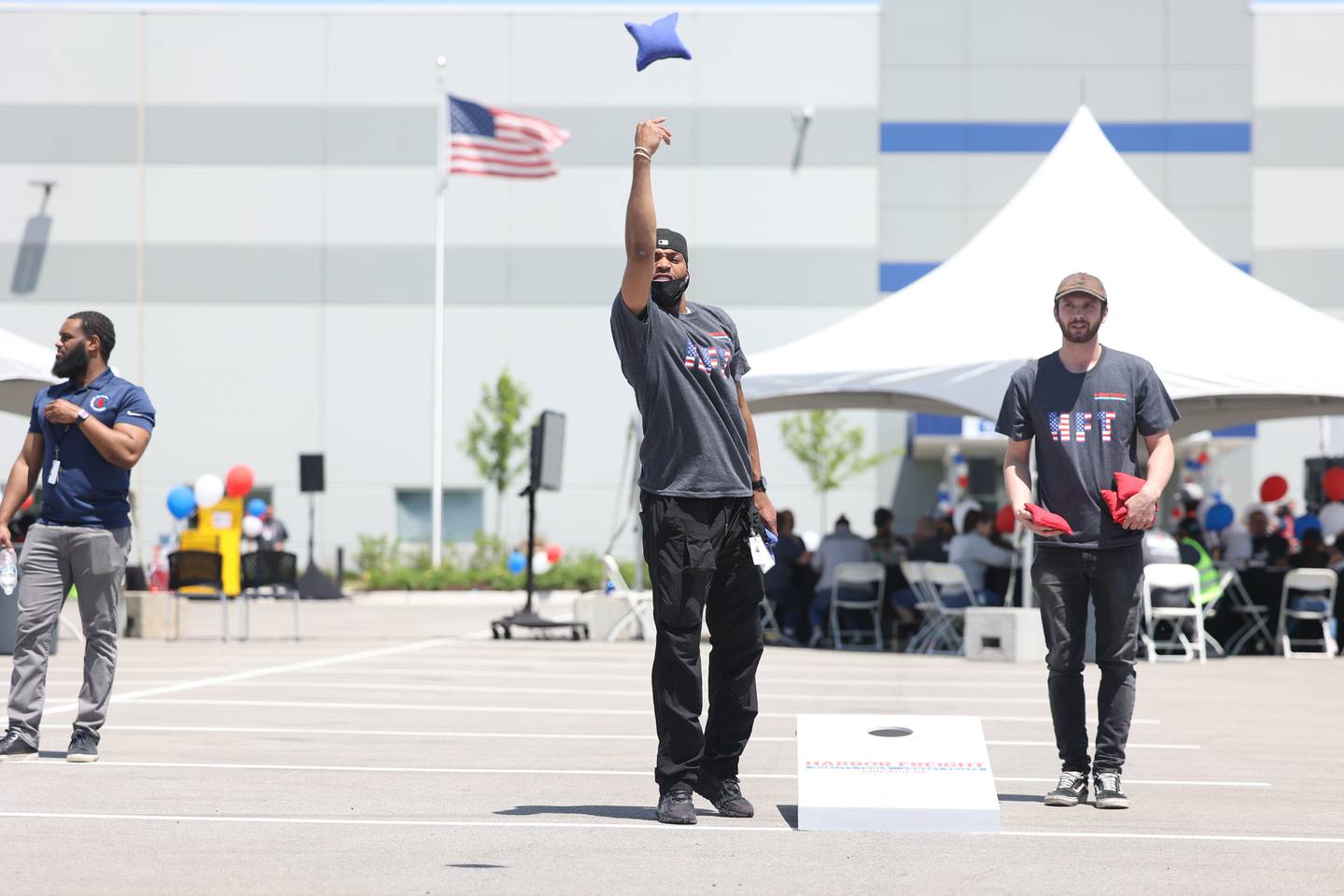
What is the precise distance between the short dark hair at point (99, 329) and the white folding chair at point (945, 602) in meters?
9.64

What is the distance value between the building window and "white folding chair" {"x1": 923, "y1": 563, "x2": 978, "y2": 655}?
2198 centimetres

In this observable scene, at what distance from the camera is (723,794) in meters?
6.23

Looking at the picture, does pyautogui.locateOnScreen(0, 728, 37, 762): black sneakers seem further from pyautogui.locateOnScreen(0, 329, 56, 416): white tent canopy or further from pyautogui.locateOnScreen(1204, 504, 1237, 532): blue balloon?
pyautogui.locateOnScreen(1204, 504, 1237, 532): blue balloon

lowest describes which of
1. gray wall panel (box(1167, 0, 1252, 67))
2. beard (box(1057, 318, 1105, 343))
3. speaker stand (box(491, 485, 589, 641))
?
speaker stand (box(491, 485, 589, 641))

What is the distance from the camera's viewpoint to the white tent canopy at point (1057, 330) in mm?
15195

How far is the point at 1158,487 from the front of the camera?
656 cm

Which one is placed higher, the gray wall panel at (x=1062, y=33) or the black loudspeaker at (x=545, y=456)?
the gray wall panel at (x=1062, y=33)

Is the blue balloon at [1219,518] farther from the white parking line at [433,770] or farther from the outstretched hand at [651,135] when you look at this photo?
the outstretched hand at [651,135]

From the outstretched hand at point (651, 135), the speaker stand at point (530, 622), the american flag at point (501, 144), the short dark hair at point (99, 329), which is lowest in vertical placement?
the speaker stand at point (530, 622)

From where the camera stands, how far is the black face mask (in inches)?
243

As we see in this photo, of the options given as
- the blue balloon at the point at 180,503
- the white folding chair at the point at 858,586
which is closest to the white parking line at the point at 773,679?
the white folding chair at the point at 858,586

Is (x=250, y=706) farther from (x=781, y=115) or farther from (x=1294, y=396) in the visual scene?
(x=781, y=115)

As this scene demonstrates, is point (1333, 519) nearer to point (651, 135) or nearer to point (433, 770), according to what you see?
point (433, 770)

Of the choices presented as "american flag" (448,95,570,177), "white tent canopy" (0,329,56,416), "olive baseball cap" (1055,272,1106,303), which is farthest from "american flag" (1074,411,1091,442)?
"american flag" (448,95,570,177)
